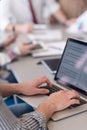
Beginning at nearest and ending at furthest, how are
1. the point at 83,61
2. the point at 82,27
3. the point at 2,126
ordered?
1. the point at 2,126
2. the point at 83,61
3. the point at 82,27

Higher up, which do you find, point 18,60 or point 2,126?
point 2,126

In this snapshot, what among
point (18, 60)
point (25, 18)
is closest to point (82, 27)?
point (25, 18)

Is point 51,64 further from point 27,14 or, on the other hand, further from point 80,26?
point 27,14

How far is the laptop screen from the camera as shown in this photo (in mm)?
1219

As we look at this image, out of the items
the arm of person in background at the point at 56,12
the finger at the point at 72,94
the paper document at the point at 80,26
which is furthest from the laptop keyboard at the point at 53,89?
the arm of person in background at the point at 56,12

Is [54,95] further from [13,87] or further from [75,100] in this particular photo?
[13,87]

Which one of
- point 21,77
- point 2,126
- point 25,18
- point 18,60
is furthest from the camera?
point 25,18

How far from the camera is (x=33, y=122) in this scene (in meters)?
0.97

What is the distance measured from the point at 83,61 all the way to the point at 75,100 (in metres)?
0.23

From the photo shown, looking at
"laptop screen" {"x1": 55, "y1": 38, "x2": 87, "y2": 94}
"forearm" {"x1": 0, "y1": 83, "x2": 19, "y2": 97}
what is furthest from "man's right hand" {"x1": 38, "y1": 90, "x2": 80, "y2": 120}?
"forearm" {"x1": 0, "y1": 83, "x2": 19, "y2": 97}

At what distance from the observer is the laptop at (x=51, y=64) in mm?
1504

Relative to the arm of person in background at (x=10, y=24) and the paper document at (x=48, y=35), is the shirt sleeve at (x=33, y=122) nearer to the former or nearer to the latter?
the paper document at (x=48, y=35)

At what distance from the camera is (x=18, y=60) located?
5.70 feet

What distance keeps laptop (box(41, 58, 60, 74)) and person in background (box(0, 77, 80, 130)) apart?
24cm
